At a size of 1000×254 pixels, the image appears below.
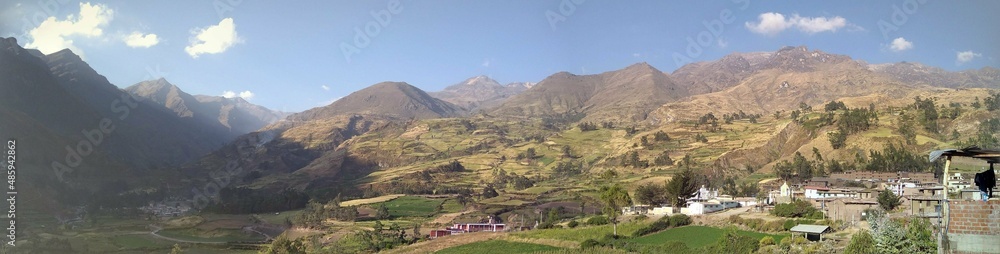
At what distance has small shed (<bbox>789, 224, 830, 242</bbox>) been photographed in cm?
3189

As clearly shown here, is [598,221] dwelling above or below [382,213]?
above

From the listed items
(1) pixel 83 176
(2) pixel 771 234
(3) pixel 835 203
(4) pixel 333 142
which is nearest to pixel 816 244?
(2) pixel 771 234

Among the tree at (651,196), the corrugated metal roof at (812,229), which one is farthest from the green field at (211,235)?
the corrugated metal roof at (812,229)

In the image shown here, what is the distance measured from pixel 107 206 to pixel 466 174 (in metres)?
57.8

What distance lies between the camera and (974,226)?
7543 mm

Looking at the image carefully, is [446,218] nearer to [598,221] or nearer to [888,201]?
[598,221]

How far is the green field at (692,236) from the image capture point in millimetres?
35231

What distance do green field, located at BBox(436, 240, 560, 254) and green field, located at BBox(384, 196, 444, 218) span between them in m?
30.8

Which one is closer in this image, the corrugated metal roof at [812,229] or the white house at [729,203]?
the corrugated metal roof at [812,229]

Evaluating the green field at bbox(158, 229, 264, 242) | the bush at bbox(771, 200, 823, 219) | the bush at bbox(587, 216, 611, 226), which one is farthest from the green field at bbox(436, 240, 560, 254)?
the green field at bbox(158, 229, 264, 242)

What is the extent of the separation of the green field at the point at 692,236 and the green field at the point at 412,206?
40.0 m

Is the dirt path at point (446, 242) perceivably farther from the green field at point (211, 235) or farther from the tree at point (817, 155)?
the tree at point (817, 155)

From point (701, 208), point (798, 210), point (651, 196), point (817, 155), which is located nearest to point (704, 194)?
point (651, 196)

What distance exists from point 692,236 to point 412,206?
167 ft
